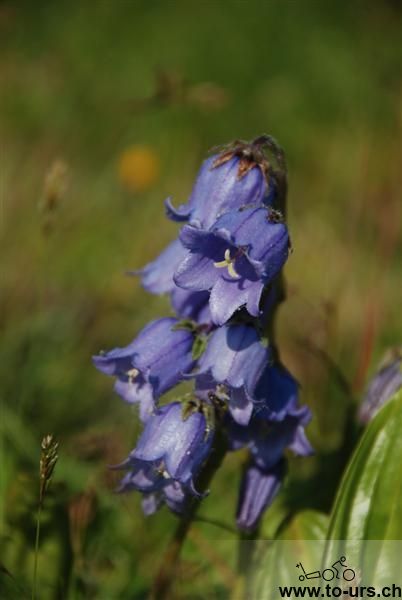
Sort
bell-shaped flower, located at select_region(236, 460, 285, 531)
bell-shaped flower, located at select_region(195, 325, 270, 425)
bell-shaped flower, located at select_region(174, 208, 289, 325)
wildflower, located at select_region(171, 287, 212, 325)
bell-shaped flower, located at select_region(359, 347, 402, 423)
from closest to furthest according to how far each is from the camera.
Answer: bell-shaped flower, located at select_region(174, 208, 289, 325) → bell-shaped flower, located at select_region(195, 325, 270, 425) → wildflower, located at select_region(171, 287, 212, 325) → bell-shaped flower, located at select_region(236, 460, 285, 531) → bell-shaped flower, located at select_region(359, 347, 402, 423)

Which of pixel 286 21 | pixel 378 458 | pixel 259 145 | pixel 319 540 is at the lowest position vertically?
pixel 319 540

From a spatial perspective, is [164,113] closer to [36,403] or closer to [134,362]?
[36,403]

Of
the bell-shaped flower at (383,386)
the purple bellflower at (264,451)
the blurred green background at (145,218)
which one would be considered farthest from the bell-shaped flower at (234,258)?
the bell-shaped flower at (383,386)

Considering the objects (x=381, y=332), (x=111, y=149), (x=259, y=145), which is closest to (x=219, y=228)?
(x=259, y=145)

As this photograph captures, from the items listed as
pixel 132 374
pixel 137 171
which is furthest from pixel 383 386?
pixel 137 171

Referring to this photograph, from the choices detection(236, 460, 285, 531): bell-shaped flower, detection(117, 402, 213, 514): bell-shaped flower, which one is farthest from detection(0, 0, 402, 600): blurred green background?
detection(117, 402, 213, 514): bell-shaped flower

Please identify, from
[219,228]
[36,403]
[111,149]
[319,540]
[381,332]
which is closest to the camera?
[219,228]

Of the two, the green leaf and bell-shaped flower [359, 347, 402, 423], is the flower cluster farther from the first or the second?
bell-shaped flower [359, 347, 402, 423]
